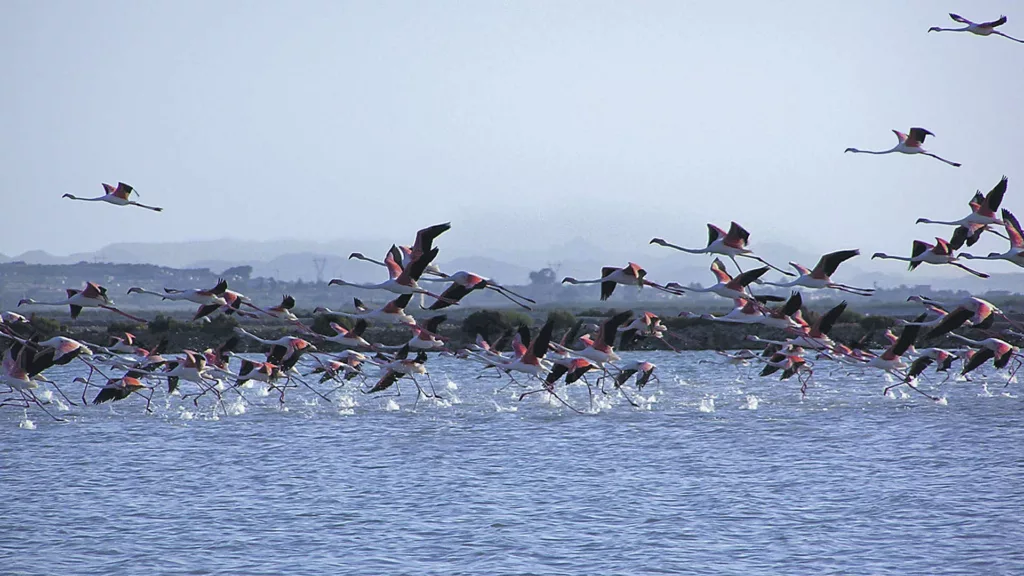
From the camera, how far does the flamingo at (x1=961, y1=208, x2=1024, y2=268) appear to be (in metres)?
15.9

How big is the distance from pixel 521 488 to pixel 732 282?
5.03 meters

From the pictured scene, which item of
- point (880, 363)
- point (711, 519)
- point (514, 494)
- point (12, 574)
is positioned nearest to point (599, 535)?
point (711, 519)

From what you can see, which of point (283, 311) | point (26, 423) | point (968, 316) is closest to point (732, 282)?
point (968, 316)

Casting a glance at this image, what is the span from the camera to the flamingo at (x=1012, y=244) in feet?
52.1

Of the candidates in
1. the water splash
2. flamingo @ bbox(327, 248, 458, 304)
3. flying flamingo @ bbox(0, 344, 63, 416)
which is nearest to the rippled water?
the water splash

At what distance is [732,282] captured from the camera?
18.9 m

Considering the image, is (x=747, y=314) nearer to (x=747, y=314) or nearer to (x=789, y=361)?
(x=747, y=314)

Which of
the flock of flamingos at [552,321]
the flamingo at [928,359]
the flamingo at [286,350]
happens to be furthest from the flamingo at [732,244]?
the flamingo at [286,350]

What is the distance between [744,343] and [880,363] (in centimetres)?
2046

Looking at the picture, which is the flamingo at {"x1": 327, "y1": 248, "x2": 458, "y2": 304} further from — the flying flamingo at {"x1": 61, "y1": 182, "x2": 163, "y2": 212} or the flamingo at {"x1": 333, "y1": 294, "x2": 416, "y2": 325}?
the flying flamingo at {"x1": 61, "y1": 182, "x2": 163, "y2": 212}

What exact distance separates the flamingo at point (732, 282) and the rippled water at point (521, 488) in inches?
97.2

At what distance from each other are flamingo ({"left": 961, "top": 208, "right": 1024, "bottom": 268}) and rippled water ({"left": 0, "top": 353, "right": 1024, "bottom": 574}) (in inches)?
116

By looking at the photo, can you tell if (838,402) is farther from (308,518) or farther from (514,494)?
(308,518)

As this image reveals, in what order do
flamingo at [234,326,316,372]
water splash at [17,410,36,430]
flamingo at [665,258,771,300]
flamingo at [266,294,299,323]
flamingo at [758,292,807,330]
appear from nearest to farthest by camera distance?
flamingo at [665,258,771,300] < flamingo at [758,292,807,330] < flamingo at [266,294,299,323] < flamingo at [234,326,316,372] < water splash at [17,410,36,430]
